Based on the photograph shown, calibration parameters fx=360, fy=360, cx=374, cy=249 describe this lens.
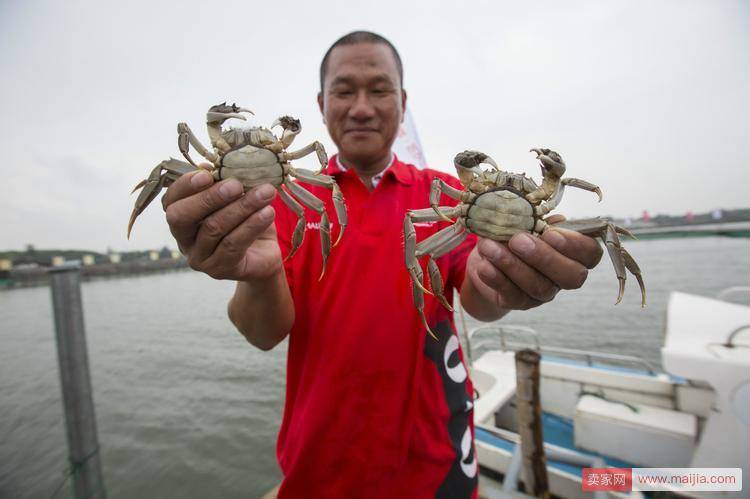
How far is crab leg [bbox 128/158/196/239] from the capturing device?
2348mm

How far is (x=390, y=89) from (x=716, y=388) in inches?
190

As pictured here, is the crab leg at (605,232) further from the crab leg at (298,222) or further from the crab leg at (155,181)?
the crab leg at (155,181)

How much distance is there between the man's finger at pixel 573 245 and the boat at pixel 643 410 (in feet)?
10.9

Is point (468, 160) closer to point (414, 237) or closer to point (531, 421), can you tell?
point (414, 237)

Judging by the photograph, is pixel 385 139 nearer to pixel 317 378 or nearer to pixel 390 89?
pixel 390 89

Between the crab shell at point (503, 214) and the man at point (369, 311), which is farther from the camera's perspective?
the crab shell at point (503, 214)

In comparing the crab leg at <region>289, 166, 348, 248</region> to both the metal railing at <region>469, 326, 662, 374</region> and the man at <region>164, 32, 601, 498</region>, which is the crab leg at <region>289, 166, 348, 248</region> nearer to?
the man at <region>164, 32, 601, 498</region>

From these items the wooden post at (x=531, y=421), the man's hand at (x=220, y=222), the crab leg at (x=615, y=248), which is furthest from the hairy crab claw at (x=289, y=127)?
the wooden post at (x=531, y=421)

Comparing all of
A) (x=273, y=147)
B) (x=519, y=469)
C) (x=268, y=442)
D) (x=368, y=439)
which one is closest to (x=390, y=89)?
(x=273, y=147)

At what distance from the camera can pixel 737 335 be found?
4.45 meters

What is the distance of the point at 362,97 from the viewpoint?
9.84 feet

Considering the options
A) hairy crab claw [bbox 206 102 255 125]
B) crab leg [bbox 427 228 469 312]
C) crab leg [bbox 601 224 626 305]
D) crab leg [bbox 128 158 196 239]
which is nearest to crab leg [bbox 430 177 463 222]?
crab leg [bbox 427 228 469 312]

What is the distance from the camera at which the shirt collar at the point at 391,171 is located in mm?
3043

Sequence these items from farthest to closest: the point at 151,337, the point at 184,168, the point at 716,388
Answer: the point at 151,337 < the point at 716,388 < the point at 184,168
